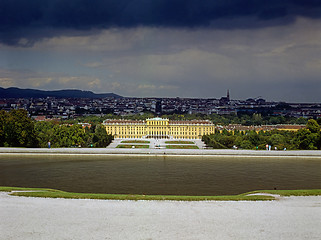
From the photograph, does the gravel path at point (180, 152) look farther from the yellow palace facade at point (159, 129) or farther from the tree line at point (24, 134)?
the yellow palace facade at point (159, 129)

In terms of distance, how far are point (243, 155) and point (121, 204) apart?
64.0 feet

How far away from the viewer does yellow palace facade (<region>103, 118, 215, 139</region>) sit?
2398 inches

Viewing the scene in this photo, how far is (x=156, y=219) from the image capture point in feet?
37.1

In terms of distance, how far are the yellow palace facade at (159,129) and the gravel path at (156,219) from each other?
46.7 metres

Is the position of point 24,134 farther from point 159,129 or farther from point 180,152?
point 159,129

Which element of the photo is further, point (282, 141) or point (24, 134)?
point (282, 141)

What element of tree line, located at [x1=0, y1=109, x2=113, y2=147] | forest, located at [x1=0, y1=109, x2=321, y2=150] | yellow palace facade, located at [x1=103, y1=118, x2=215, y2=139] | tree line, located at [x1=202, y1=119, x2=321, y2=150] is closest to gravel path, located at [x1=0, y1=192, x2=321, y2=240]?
tree line, located at [x1=0, y1=109, x2=113, y2=147]

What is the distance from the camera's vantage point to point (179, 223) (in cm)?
1094

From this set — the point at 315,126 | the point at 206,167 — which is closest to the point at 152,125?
the point at 315,126

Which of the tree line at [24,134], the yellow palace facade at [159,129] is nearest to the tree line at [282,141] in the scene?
the tree line at [24,134]

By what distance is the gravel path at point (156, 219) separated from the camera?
9.97 meters

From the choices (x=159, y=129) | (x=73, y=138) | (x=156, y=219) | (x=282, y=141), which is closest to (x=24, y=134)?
(x=73, y=138)

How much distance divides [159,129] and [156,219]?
52026 millimetres

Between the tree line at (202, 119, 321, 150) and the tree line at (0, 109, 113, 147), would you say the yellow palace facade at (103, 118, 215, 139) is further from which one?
the tree line at (0, 109, 113, 147)
